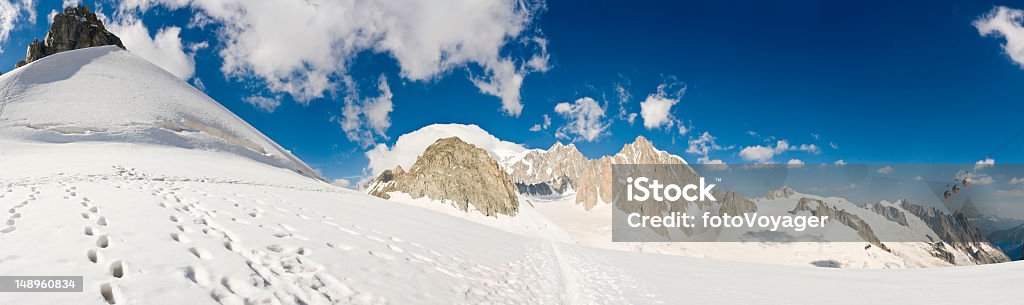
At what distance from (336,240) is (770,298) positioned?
43.5ft

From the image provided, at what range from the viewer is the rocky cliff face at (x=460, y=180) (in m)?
126

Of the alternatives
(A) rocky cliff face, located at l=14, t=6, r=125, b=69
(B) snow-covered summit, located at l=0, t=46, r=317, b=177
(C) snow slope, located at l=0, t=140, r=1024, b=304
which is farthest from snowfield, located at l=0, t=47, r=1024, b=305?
(A) rocky cliff face, located at l=14, t=6, r=125, b=69

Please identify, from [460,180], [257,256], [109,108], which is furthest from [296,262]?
[460,180]

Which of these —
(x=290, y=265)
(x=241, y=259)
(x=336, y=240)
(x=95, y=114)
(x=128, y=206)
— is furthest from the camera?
(x=95, y=114)

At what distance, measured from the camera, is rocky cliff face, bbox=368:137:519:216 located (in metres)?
126

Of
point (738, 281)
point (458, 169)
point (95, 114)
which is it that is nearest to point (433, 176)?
point (458, 169)

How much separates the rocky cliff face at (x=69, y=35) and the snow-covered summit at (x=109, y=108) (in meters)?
26.8

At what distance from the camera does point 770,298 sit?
1238 centimetres

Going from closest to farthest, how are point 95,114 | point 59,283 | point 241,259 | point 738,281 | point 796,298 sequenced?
1. point 59,283
2. point 241,259
3. point 796,298
4. point 738,281
5. point 95,114

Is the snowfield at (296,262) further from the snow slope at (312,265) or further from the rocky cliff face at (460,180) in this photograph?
the rocky cliff face at (460,180)

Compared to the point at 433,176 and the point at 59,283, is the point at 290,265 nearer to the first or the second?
the point at 59,283

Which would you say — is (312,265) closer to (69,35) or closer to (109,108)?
(109,108)

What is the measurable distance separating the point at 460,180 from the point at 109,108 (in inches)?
3590

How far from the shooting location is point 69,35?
77.6 m
